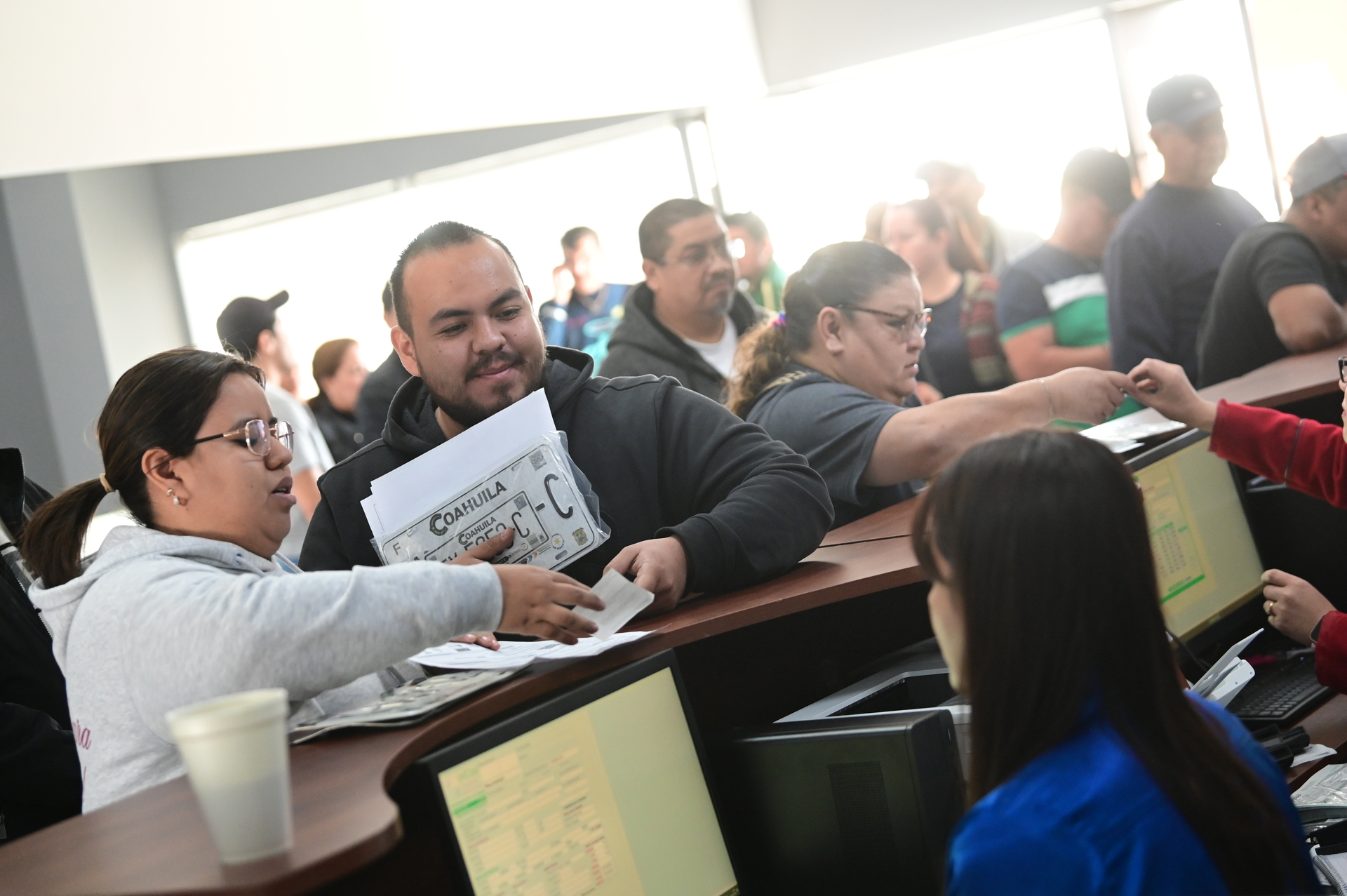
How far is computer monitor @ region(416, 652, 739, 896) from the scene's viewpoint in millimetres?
1153

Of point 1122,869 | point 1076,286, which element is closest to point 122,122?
point 1076,286

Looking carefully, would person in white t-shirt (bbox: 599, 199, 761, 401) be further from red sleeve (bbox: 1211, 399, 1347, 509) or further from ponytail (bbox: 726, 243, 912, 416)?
red sleeve (bbox: 1211, 399, 1347, 509)

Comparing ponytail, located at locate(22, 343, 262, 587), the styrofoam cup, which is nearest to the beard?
ponytail, located at locate(22, 343, 262, 587)

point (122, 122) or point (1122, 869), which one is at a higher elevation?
point (122, 122)

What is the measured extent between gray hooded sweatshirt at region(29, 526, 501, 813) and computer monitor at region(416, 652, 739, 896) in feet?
0.40

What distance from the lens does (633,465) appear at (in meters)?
1.97

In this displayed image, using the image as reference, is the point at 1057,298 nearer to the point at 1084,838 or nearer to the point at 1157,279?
the point at 1157,279

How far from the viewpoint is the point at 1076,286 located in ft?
14.4

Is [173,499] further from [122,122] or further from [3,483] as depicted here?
[122,122]

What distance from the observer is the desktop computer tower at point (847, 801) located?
135 centimetres

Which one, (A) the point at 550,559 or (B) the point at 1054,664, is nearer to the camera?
(B) the point at 1054,664

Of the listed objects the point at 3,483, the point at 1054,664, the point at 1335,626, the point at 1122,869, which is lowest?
the point at 1335,626

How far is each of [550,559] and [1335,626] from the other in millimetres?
1183

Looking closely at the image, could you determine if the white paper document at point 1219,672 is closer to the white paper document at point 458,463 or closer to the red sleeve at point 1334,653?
the red sleeve at point 1334,653
